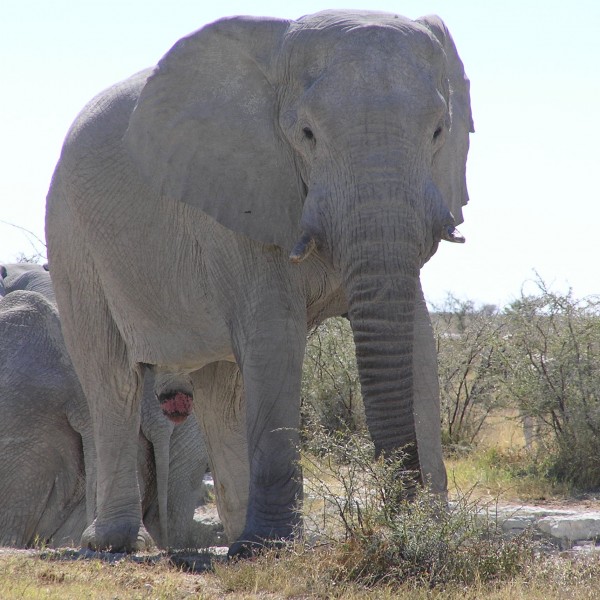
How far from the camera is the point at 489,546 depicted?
481 centimetres

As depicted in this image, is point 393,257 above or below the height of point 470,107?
below

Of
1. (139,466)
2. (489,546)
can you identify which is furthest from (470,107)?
(139,466)

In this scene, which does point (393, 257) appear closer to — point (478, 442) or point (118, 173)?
point (118, 173)

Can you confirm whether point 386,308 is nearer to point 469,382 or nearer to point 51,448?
point 51,448

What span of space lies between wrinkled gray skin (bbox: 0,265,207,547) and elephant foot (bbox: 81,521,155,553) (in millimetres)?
1109

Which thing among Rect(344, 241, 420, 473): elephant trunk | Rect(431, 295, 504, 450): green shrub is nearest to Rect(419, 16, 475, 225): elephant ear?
Rect(344, 241, 420, 473): elephant trunk

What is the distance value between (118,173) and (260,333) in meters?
1.43

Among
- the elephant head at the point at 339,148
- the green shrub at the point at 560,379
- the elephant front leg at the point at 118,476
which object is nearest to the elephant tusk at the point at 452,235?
the elephant head at the point at 339,148

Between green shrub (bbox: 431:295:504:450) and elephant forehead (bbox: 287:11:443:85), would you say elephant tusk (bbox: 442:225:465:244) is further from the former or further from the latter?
green shrub (bbox: 431:295:504:450)

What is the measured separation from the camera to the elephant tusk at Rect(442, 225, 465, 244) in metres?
5.00

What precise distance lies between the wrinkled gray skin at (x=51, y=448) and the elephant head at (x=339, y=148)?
2687 mm

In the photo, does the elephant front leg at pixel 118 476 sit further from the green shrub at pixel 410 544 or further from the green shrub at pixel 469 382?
the green shrub at pixel 469 382

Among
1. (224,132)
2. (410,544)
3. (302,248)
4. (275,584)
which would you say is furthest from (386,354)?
(224,132)

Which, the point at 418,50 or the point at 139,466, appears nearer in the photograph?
the point at 418,50
